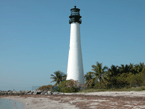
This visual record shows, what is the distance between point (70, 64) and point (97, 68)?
6.12m

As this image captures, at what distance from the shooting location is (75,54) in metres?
Result: 32.2

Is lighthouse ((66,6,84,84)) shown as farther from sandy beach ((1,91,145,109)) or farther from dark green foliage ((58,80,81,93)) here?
sandy beach ((1,91,145,109))

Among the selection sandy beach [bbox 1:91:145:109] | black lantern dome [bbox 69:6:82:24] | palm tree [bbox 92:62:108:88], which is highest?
black lantern dome [bbox 69:6:82:24]

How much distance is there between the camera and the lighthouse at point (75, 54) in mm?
31547

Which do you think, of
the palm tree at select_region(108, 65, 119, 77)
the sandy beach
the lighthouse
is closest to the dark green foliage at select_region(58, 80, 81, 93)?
the lighthouse

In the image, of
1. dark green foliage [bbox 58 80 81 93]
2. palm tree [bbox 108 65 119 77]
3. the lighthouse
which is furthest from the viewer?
palm tree [bbox 108 65 119 77]

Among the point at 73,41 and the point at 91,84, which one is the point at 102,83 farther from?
the point at 73,41

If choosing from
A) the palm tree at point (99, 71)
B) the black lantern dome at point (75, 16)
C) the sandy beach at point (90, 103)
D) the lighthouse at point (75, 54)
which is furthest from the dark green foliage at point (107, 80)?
the sandy beach at point (90, 103)

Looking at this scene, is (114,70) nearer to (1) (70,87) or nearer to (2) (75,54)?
(2) (75,54)

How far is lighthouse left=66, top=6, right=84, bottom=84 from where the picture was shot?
31547 mm

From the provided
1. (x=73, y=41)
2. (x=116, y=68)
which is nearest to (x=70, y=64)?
(x=73, y=41)

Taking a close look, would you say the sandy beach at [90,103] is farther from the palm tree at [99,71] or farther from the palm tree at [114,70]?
the palm tree at [114,70]

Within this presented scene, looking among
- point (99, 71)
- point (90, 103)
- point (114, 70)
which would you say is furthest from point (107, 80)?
point (90, 103)

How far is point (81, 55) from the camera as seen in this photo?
32.9 meters
